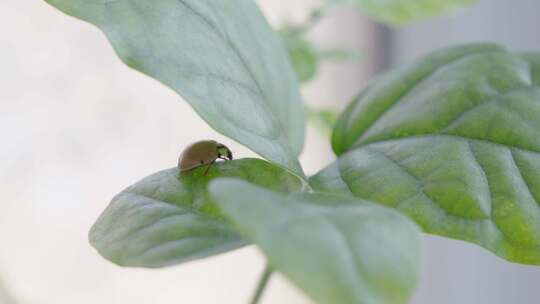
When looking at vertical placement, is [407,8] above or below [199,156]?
below

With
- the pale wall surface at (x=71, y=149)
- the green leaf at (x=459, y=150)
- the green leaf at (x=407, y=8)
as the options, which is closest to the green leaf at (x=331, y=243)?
the green leaf at (x=459, y=150)

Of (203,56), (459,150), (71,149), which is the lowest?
(71,149)

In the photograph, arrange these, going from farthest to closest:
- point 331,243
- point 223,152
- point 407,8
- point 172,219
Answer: point 407,8 < point 223,152 < point 172,219 < point 331,243

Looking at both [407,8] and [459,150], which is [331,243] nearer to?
[459,150]

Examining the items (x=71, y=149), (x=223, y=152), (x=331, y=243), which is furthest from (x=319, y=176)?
(x=71, y=149)


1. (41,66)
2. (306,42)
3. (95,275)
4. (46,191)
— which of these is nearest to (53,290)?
(95,275)

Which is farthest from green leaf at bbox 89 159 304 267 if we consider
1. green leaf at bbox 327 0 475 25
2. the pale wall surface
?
the pale wall surface
